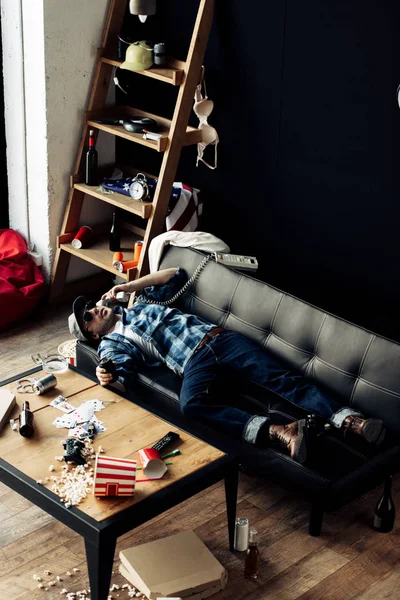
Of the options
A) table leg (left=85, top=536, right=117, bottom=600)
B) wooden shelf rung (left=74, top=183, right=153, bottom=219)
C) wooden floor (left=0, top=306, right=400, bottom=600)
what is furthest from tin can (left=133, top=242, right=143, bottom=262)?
table leg (left=85, top=536, right=117, bottom=600)

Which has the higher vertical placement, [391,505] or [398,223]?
[398,223]

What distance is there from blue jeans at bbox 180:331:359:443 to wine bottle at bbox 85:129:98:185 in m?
1.70

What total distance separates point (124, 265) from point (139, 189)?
0.48m

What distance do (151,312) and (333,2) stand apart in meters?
1.86

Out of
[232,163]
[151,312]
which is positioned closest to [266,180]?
[232,163]

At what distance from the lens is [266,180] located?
16.8ft

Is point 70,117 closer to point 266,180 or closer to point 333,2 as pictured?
point 266,180

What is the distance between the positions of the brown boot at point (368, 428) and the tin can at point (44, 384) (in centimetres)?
135

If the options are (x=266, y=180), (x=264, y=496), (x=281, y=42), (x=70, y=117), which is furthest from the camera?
(x=70, y=117)

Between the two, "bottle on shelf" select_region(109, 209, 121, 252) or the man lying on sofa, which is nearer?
the man lying on sofa

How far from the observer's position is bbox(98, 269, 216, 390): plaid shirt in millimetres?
4332

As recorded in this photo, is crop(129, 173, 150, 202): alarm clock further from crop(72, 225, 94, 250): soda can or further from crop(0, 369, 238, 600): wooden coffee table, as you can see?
crop(0, 369, 238, 600): wooden coffee table

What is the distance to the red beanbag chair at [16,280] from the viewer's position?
5.44 m

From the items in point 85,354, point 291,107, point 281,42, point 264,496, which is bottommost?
point 264,496
